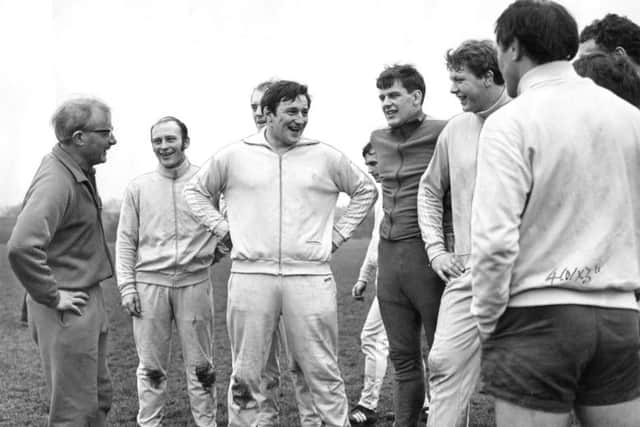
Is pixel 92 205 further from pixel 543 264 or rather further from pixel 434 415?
pixel 543 264

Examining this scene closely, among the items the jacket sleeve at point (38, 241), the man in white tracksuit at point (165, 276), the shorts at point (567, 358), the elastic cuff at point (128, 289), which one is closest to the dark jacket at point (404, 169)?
the man in white tracksuit at point (165, 276)

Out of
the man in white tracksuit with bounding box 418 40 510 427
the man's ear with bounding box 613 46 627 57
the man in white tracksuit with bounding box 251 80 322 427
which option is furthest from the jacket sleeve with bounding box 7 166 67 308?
the man's ear with bounding box 613 46 627 57

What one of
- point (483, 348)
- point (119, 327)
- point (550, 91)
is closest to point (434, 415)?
point (483, 348)

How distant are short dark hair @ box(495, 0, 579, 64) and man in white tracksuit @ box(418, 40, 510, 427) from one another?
1337mm

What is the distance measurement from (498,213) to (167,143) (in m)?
3.66

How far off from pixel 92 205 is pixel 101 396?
37.5 inches

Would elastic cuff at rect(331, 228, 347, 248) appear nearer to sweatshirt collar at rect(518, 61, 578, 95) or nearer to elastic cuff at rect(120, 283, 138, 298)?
elastic cuff at rect(120, 283, 138, 298)

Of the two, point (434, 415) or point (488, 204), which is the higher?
point (488, 204)

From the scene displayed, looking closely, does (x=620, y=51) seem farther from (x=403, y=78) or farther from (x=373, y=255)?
(x=373, y=255)

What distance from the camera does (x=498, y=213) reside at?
7.80 feet

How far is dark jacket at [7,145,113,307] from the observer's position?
3.45 m

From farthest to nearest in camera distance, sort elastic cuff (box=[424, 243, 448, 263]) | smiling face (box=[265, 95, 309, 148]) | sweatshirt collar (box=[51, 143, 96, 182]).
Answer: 1. smiling face (box=[265, 95, 309, 148])
2. elastic cuff (box=[424, 243, 448, 263])
3. sweatshirt collar (box=[51, 143, 96, 182])

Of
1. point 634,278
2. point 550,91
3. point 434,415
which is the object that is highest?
point 550,91

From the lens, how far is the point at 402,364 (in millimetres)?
4344
